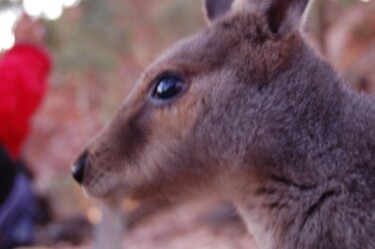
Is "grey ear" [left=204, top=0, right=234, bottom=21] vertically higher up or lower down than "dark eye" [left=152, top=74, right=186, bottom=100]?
higher up

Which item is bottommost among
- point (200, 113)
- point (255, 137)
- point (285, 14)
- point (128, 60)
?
point (255, 137)

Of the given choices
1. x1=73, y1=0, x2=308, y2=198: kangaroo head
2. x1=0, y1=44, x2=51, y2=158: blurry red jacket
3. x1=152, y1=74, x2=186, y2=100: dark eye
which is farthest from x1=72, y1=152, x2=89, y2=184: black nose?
x1=0, y1=44, x2=51, y2=158: blurry red jacket

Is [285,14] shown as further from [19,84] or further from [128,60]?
[128,60]

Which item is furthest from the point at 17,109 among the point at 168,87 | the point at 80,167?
the point at 168,87

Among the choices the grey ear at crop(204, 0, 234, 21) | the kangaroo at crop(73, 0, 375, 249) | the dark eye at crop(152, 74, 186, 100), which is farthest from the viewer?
the grey ear at crop(204, 0, 234, 21)

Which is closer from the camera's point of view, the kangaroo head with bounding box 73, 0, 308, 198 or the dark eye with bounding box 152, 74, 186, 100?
the kangaroo head with bounding box 73, 0, 308, 198

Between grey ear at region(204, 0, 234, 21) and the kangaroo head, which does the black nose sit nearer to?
the kangaroo head

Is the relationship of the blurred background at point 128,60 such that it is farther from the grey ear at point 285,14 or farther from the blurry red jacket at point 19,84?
the grey ear at point 285,14
